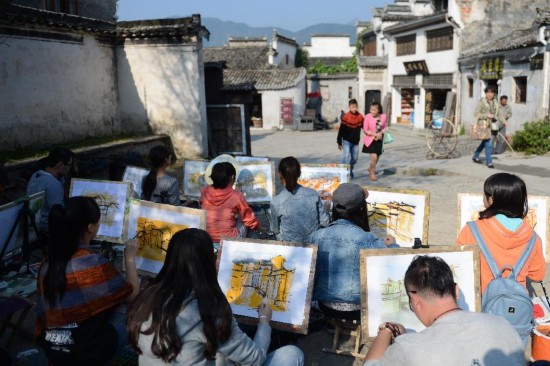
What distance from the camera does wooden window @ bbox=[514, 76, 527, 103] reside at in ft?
57.4

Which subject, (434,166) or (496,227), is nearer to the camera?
(496,227)

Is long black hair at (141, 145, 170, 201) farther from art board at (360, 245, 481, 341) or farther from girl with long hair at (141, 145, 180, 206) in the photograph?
art board at (360, 245, 481, 341)

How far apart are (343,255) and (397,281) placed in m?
0.44

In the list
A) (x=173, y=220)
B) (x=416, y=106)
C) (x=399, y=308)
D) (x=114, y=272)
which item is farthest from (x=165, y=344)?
(x=416, y=106)

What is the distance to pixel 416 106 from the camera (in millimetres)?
27031

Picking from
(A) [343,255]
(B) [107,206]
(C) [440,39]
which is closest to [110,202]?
(B) [107,206]

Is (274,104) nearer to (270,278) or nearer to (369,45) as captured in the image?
(369,45)

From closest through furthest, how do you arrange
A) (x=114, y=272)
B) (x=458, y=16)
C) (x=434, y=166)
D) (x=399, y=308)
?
1. (x=114, y=272)
2. (x=399, y=308)
3. (x=434, y=166)
4. (x=458, y=16)

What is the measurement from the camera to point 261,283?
12.4ft

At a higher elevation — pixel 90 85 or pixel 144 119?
pixel 90 85

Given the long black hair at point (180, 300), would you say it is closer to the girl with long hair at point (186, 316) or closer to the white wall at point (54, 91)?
the girl with long hair at point (186, 316)

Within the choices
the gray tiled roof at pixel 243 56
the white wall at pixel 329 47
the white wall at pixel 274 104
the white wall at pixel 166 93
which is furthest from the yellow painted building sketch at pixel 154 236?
the white wall at pixel 329 47

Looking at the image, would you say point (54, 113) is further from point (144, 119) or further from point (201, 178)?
point (201, 178)

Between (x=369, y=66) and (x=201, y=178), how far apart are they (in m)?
26.9
